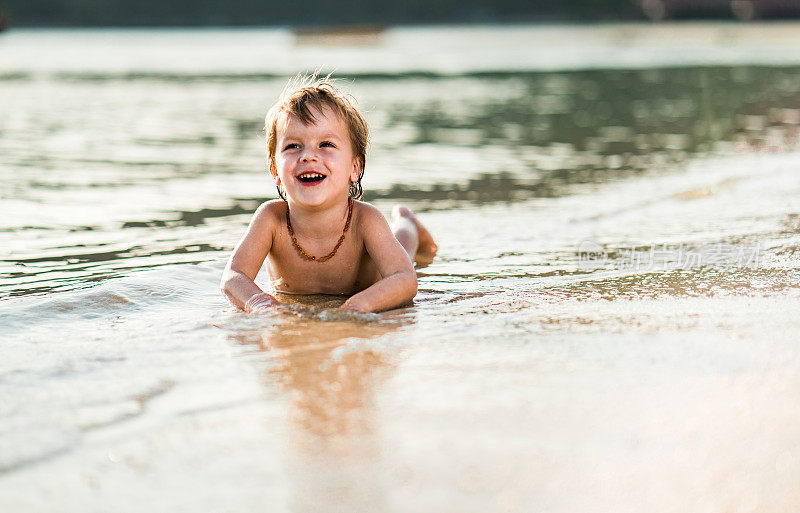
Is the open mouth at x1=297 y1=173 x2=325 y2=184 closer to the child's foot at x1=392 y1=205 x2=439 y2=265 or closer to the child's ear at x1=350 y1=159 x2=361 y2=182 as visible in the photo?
the child's ear at x1=350 y1=159 x2=361 y2=182

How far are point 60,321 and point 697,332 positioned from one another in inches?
83.2

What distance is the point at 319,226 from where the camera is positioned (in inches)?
150

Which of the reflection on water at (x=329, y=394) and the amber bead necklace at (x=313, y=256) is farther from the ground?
the amber bead necklace at (x=313, y=256)

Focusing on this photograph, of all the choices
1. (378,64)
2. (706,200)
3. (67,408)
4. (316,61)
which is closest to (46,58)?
(316,61)

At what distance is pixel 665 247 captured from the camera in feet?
15.1

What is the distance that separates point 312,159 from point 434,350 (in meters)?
1.04

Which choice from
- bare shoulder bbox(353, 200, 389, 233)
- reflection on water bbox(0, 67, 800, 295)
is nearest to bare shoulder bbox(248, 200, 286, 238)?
bare shoulder bbox(353, 200, 389, 233)

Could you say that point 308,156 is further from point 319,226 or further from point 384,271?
point 384,271

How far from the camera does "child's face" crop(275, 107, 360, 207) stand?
11.6ft

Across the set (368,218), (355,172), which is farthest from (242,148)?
(368,218)

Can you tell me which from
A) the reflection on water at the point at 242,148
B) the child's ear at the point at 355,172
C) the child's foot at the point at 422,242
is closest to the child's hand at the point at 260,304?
the child's ear at the point at 355,172

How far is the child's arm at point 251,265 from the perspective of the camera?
3459 mm

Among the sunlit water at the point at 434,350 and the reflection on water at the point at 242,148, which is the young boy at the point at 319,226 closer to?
the sunlit water at the point at 434,350

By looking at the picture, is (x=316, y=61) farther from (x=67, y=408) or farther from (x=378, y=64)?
(x=67, y=408)
